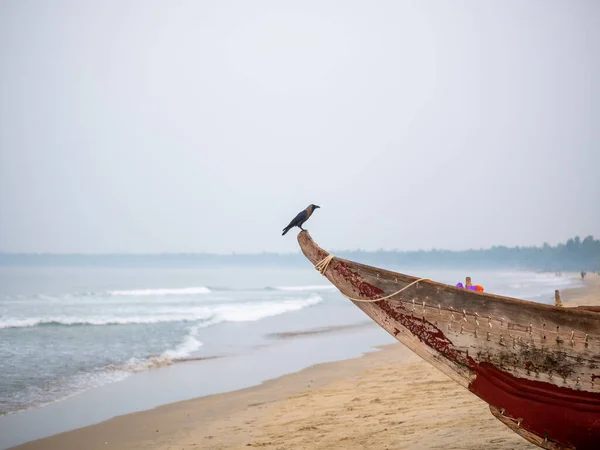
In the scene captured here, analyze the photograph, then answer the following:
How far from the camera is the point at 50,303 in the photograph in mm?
26203

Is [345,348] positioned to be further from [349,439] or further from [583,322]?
[583,322]

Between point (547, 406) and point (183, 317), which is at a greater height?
point (547, 406)

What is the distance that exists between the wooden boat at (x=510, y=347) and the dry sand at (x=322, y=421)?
1093 mm

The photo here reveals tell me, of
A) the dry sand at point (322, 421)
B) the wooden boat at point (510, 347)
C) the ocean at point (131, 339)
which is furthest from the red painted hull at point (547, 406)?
the ocean at point (131, 339)

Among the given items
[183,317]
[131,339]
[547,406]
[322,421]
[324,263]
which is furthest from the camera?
[183,317]

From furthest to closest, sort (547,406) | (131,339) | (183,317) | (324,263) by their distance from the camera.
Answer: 1. (183,317)
2. (131,339)
3. (324,263)
4. (547,406)

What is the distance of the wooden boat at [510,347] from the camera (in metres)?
3.36

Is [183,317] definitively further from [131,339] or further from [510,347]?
[510,347]

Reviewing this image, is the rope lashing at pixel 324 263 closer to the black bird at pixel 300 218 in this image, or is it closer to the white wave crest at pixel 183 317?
the black bird at pixel 300 218

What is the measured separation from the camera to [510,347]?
3.47m

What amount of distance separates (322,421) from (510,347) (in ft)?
10.3

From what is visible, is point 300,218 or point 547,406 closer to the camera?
point 547,406

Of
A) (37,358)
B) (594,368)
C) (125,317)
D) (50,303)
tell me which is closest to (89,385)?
(37,358)

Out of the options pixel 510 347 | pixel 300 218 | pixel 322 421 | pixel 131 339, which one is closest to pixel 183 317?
pixel 131 339
